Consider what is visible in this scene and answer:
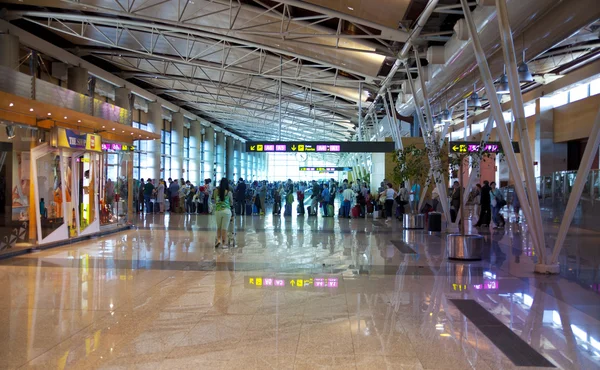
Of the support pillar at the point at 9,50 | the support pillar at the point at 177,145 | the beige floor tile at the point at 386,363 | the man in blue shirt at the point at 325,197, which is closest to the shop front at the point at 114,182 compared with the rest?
the support pillar at the point at 9,50

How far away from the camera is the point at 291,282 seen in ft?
28.4

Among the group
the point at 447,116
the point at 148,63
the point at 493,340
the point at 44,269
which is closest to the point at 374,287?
the point at 493,340

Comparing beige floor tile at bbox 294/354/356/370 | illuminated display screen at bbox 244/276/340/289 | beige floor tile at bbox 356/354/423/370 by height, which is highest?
beige floor tile at bbox 294/354/356/370

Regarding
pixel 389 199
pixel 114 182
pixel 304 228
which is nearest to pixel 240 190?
pixel 304 228

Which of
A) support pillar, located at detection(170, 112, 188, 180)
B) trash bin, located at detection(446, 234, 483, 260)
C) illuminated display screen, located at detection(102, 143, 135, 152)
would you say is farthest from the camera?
support pillar, located at detection(170, 112, 188, 180)

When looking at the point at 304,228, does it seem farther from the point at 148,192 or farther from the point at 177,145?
the point at 177,145

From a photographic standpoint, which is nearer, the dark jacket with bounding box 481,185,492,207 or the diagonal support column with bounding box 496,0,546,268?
the diagonal support column with bounding box 496,0,546,268

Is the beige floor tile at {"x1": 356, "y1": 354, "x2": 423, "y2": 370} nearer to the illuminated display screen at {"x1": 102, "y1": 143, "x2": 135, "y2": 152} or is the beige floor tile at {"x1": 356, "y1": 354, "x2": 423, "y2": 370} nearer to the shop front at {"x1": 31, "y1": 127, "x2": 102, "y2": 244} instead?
the shop front at {"x1": 31, "y1": 127, "x2": 102, "y2": 244}

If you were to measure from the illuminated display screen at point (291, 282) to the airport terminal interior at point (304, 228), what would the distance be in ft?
0.16

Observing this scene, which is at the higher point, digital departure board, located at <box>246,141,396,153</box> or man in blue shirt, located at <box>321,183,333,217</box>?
digital departure board, located at <box>246,141,396,153</box>

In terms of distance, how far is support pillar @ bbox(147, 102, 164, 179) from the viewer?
118ft

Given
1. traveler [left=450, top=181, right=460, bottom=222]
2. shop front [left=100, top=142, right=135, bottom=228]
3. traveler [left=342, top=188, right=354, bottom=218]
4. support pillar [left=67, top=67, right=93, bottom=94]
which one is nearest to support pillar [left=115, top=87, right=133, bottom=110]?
support pillar [left=67, top=67, right=93, bottom=94]

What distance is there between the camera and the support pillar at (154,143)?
35.9m

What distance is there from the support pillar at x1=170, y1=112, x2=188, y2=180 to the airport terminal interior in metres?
10.9
